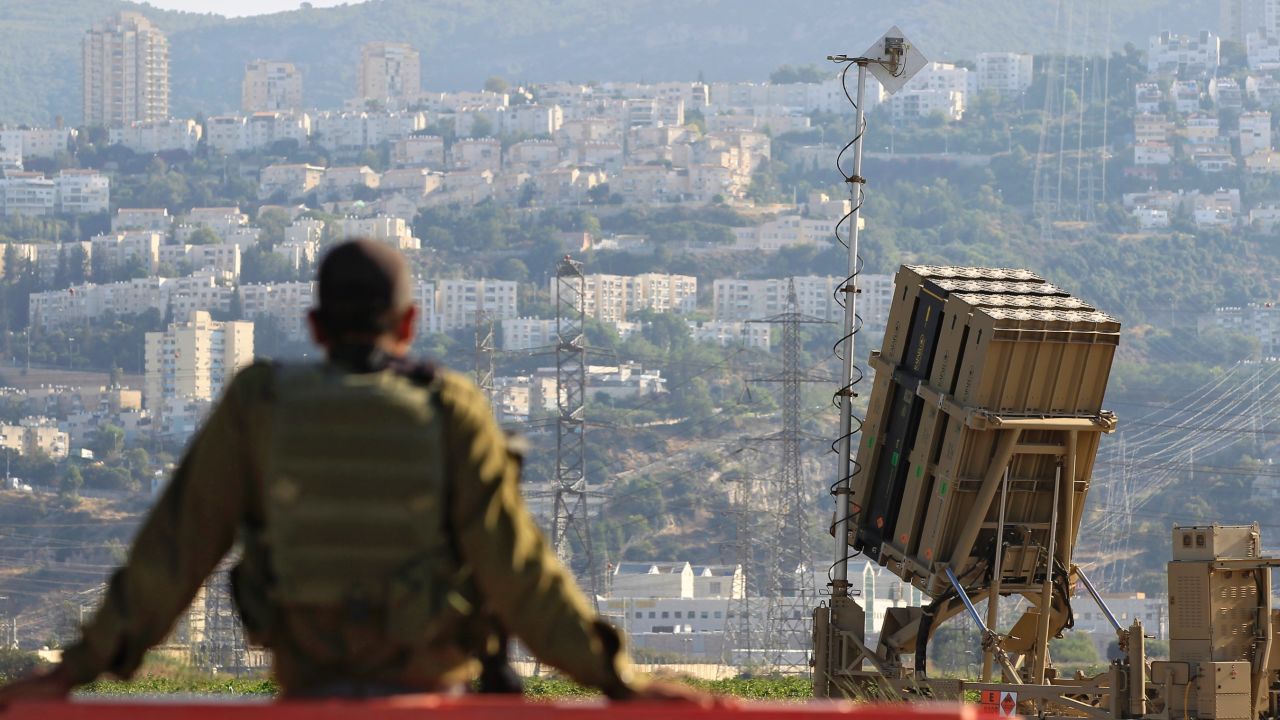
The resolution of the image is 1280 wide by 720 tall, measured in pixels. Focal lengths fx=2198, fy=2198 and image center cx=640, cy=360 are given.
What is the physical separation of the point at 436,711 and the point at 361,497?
0.40 metres

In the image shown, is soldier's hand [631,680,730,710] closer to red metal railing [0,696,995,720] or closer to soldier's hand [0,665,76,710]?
red metal railing [0,696,995,720]

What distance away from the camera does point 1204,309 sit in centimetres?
19275

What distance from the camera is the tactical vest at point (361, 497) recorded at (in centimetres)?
371

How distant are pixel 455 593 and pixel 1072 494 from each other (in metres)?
10.4

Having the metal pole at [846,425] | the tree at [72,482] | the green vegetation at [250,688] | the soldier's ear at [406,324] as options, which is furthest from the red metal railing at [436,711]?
the tree at [72,482]

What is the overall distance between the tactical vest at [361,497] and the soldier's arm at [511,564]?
4 cm

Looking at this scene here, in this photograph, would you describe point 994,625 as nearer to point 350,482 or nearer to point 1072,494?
point 1072,494

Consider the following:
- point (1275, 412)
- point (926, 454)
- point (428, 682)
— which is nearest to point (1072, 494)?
point (926, 454)

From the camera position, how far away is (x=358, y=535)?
371cm

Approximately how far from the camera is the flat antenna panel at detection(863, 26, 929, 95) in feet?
51.0

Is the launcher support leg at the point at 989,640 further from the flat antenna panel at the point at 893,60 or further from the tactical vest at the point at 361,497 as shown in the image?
the tactical vest at the point at 361,497

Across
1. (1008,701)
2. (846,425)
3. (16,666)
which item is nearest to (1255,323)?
(16,666)

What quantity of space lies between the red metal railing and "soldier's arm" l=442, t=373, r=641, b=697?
0.27 ft

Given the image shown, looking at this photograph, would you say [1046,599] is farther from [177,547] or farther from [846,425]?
[177,547]
